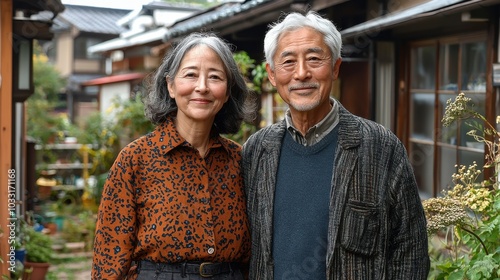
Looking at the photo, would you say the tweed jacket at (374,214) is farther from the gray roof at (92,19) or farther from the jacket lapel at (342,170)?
the gray roof at (92,19)

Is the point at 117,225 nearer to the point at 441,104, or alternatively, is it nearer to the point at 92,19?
the point at 441,104

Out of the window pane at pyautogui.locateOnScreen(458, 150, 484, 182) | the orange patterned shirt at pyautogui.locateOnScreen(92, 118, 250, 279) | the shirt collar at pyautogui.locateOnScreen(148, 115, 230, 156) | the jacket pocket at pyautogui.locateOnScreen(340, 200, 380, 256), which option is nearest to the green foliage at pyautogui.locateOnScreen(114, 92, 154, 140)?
the window pane at pyautogui.locateOnScreen(458, 150, 484, 182)

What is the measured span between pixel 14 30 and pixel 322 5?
305cm

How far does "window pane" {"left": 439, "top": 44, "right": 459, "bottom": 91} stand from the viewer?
590cm

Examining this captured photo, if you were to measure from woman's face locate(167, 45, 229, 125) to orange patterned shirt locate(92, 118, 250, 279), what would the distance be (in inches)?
6.5

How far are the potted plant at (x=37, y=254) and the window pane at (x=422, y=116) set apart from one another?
14.7ft

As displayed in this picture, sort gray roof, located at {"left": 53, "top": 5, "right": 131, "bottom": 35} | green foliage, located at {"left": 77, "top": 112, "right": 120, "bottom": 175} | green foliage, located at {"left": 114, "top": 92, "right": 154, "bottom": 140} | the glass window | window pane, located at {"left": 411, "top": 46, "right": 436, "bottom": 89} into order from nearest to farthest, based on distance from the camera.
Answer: the glass window → window pane, located at {"left": 411, "top": 46, "right": 436, "bottom": 89} → green foliage, located at {"left": 114, "top": 92, "right": 154, "bottom": 140} → green foliage, located at {"left": 77, "top": 112, "right": 120, "bottom": 175} → gray roof, located at {"left": 53, "top": 5, "right": 131, "bottom": 35}

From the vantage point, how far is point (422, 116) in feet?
21.2

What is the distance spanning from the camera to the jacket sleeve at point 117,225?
2930mm

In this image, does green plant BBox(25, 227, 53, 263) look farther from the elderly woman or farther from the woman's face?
the woman's face

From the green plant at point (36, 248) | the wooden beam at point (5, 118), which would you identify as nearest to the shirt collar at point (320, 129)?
the wooden beam at point (5, 118)

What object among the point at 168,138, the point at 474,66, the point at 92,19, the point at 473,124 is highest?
the point at 92,19

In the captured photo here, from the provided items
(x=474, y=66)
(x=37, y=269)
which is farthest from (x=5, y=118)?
(x=474, y=66)

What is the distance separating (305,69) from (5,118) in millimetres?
3890
